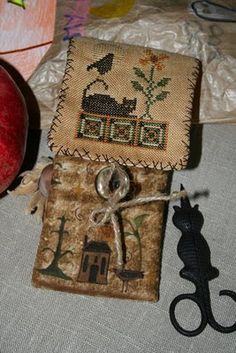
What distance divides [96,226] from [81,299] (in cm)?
12

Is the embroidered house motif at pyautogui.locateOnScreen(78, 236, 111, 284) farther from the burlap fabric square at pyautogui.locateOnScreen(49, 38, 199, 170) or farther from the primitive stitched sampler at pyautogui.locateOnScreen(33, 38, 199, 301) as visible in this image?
the burlap fabric square at pyautogui.locateOnScreen(49, 38, 199, 170)

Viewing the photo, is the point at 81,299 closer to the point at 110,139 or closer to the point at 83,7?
the point at 110,139

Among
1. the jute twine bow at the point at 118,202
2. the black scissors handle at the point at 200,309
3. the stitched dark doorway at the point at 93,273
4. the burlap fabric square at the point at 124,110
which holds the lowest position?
the black scissors handle at the point at 200,309

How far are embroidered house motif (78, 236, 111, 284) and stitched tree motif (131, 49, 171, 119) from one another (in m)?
0.19

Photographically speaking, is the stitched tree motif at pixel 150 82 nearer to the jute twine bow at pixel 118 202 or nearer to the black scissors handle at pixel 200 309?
the jute twine bow at pixel 118 202

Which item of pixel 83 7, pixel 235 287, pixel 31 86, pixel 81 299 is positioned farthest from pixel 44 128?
pixel 235 287

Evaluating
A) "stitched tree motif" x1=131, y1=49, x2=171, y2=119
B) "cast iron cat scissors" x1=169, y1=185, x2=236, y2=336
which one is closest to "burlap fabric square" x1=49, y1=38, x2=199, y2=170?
"stitched tree motif" x1=131, y1=49, x2=171, y2=119

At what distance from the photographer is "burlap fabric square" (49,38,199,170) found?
636mm

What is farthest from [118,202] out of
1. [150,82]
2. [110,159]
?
[150,82]

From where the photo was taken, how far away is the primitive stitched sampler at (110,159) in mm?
624

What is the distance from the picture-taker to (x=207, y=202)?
0.75m

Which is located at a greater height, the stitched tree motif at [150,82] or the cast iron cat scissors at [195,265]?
the stitched tree motif at [150,82]

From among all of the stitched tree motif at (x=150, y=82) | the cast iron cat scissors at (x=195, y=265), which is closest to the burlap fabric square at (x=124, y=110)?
the stitched tree motif at (x=150, y=82)

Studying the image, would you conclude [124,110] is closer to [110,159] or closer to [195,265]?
[110,159]
